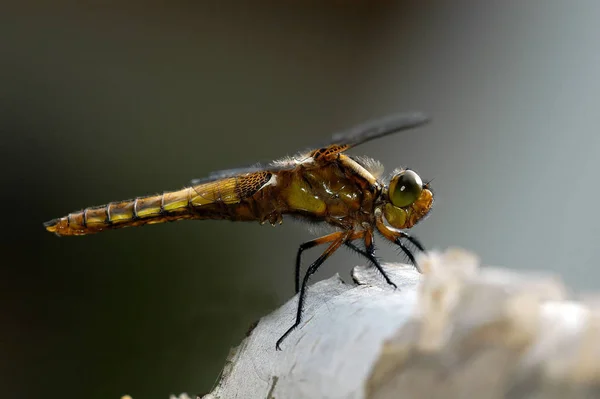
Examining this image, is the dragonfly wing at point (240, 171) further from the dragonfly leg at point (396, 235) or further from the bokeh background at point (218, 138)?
the bokeh background at point (218, 138)

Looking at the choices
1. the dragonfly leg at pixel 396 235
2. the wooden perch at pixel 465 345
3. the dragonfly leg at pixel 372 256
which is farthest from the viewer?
the dragonfly leg at pixel 396 235

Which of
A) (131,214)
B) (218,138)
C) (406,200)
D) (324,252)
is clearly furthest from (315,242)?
(218,138)

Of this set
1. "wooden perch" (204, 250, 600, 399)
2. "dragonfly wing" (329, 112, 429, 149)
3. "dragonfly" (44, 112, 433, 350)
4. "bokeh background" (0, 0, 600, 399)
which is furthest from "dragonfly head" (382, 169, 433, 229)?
"wooden perch" (204, 250, 600, 399)

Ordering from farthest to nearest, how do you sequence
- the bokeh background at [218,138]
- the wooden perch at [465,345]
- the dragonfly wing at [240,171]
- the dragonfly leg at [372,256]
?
1. the bokeh background at [218,138]
2. the dragonfly wing at [240,171]
3. the dragonfly leg at [372,256]
4. the wooden perch at [465,345]

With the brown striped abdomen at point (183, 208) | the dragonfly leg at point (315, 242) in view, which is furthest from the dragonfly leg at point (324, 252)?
the brown striped abdomen at point (183, 208)

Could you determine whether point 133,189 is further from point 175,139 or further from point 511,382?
point 511,382

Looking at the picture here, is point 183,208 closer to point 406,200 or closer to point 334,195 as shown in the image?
point 334,195

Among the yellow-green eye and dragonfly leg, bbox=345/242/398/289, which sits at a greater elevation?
the yellow-green eye

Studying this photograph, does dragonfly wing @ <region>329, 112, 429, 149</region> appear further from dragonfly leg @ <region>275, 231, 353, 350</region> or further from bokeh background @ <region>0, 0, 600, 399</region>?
bokeh background @ <region>0, 0, 600, 399</region>
